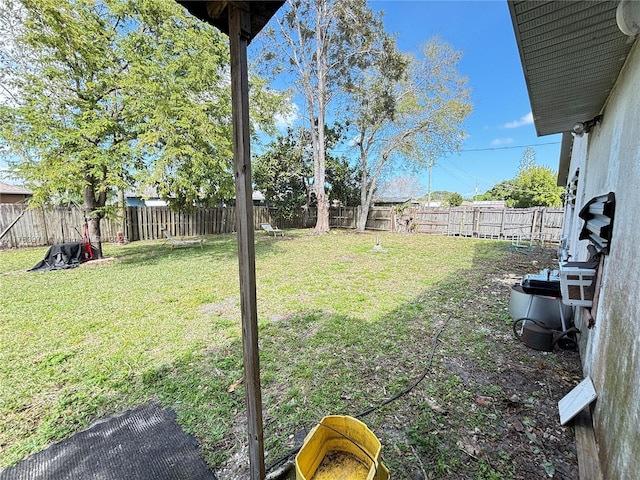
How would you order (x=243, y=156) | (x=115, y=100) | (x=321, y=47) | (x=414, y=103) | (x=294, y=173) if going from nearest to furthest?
(x=243, y=156), (x=115, y=100), (x=321, y=47), (x=414, y=103), (x=294, y=173)

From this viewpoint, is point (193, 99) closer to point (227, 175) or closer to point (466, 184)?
point (227, 175)

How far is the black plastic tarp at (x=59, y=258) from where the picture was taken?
607 centimetres

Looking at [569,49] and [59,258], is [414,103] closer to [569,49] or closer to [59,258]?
[569,49]

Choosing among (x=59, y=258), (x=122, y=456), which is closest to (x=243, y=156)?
(x=122, y=456)

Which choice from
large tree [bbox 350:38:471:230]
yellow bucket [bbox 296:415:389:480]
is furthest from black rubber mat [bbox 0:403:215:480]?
large tree [bbox 350:38:471:230]

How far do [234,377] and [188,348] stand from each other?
0.79 meters

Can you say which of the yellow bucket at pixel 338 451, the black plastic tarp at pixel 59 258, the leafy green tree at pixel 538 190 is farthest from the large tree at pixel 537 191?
the black plastic tarp at pixel 59 258

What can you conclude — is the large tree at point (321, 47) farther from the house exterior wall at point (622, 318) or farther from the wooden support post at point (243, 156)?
the wooden support post at point (243, 156)

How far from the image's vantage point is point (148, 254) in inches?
313

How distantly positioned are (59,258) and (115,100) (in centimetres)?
366

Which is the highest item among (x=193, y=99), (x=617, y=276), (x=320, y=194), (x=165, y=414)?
(x=193, y=99)

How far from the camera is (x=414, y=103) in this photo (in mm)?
13773

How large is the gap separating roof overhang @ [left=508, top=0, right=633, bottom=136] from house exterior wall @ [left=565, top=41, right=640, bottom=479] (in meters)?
0.17

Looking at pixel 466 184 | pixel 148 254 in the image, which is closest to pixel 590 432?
pixel 148 254
